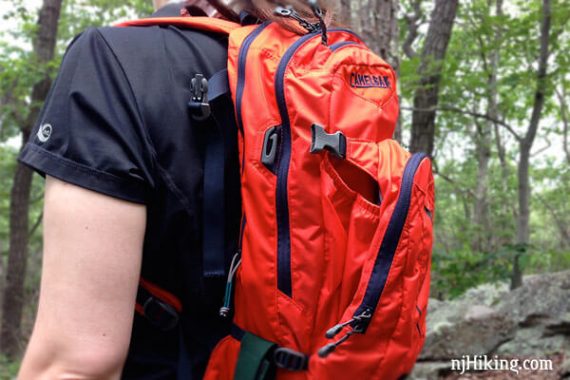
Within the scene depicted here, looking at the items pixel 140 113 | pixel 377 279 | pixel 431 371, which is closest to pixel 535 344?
pixel 431 371

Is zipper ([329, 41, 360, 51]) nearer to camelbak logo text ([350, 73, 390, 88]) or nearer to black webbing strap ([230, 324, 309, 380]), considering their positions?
A: camelbak logo text ([350, 73, 390, 88])

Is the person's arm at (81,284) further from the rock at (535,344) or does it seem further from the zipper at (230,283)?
the rock at (535,344)

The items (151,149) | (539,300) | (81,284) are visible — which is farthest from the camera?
(539,300)

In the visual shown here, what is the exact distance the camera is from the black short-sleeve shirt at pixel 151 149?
0.82 metres

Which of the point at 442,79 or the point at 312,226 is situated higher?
the point at 442,79

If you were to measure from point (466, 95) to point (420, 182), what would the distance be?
22.8 feet

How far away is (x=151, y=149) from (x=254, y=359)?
0.43 meters

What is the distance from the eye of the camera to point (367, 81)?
42.9 inches

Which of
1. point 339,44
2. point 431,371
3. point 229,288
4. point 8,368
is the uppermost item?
Answer: point 339,44

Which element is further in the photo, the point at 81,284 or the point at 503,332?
the point at 503,332

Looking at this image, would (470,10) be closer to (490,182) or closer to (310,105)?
(310,105)

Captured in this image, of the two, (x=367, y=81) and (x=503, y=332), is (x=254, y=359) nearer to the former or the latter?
(x=367, y=81)

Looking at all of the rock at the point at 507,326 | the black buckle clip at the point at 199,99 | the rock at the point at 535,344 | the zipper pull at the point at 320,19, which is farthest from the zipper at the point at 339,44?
the rock at the point at 535,344

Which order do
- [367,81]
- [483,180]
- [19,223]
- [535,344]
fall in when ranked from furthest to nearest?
[483,180] → [19,223] → [535,344] → [367,81]
